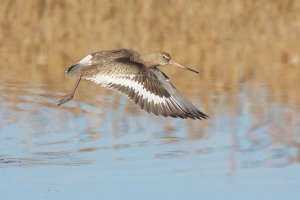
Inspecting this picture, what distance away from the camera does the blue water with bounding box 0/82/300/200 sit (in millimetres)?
8766

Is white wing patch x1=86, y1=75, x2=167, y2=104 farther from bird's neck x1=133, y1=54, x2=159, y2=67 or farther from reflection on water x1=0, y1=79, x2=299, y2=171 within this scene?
bird's neck x1=133, y1=54, x2=159, y2=67

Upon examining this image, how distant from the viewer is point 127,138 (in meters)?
10.6

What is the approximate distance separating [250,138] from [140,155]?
4.32 ft

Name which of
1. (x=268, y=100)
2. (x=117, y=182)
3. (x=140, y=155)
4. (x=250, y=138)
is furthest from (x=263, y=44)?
(x=117, y=182)

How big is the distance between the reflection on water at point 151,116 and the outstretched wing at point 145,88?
1.30 ft

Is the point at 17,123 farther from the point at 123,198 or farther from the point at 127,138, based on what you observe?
the point at 123,198

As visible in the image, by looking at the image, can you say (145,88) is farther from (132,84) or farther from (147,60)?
(147,60)

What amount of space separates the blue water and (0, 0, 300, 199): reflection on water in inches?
0.5

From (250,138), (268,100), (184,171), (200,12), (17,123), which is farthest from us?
(200,12)

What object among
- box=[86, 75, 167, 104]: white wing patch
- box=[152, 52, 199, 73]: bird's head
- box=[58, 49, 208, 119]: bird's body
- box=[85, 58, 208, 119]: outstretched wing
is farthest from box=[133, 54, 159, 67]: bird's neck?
box=[86, 75, 167, 104]: white wing patch

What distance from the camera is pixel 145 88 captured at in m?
10.0

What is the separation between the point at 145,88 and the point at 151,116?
182 centimetres

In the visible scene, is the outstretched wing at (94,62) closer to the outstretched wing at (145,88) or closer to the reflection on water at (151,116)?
the outstretched wing at (145,88)

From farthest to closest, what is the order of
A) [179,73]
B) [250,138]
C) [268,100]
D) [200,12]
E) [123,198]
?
[200,12]
[179,73]
[268,100]
[250,138]
[123,198]
